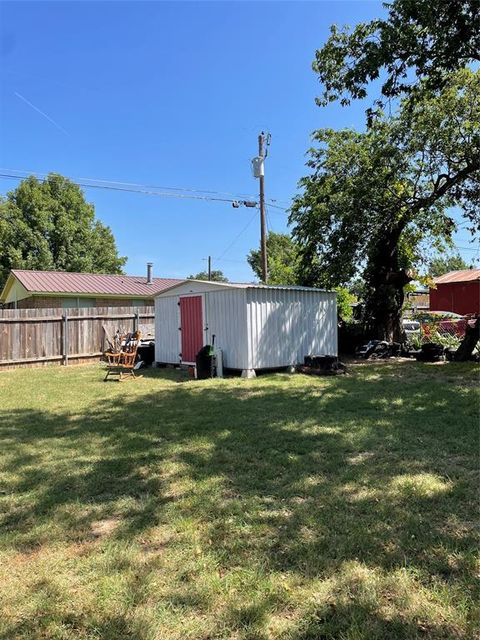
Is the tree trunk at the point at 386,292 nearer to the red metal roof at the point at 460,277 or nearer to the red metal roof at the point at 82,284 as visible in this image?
the red metal roof at the point at 82,284

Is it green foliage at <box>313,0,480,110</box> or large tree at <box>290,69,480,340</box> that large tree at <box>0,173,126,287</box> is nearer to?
large tree at <box>290,69,480,340</box>

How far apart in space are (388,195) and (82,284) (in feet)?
48.6

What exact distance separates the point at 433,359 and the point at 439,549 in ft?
32.2

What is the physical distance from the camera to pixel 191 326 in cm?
1131

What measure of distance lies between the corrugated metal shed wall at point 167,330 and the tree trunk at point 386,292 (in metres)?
6.03

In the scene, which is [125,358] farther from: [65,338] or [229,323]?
[229,323]

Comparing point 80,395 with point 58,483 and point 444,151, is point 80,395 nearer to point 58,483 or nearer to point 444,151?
point 58,483

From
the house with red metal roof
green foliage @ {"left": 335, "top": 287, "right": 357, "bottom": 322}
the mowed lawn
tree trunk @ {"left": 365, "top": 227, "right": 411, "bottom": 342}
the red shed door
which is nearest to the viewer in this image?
the mowed lawn

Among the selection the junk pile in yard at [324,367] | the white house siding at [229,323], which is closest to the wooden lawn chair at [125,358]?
the white house siding at [229,323]

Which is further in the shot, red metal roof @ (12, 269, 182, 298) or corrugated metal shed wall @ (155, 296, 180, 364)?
red metal roof @ (12, 269, 182, 298)

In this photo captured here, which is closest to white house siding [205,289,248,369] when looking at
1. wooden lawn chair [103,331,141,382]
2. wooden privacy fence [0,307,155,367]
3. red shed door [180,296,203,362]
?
red shed door [180,296,203,362]

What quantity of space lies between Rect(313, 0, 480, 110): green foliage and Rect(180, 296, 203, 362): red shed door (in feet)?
18.2

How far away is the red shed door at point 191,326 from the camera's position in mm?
11070

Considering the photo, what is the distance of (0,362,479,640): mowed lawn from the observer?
202 centimetres
